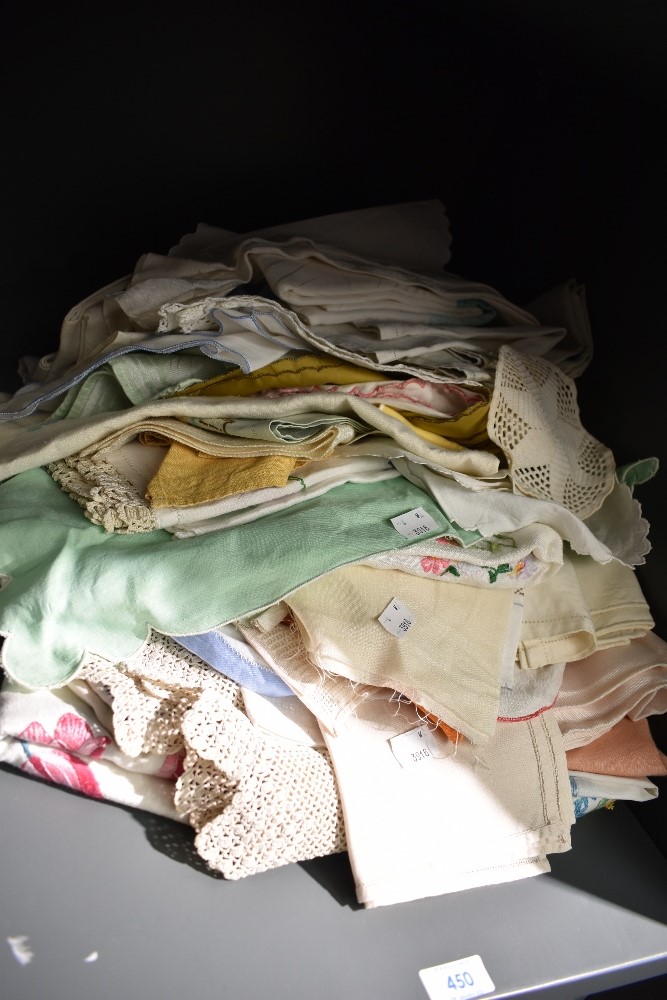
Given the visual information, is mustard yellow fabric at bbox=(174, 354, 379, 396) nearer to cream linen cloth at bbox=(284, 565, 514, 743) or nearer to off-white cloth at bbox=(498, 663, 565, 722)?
cream linen cloth at bbox=(284, 565, 514, 743)

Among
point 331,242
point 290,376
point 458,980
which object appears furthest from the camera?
point 331,242

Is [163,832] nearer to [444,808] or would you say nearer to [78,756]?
[78,756]

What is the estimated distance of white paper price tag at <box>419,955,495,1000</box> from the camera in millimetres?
643

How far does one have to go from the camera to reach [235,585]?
667 mm

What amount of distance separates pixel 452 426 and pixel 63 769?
1.47 feet

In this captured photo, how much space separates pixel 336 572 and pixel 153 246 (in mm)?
495

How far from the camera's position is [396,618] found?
697mm

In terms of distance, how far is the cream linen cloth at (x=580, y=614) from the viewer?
77cm

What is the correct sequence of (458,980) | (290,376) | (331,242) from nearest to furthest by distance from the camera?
(458,980) < (290,376) < (331,242)

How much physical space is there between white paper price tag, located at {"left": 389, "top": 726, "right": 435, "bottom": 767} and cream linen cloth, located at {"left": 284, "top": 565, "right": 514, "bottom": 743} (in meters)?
0.05

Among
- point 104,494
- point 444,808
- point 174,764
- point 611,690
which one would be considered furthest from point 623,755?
point 104,494

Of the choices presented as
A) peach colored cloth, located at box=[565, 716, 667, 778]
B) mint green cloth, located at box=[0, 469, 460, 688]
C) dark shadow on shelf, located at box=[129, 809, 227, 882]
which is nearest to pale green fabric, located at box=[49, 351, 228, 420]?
mint green cloth, located at box=[0, 469, 460, 688]

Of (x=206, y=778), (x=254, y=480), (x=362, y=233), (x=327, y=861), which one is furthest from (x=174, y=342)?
(x=327, y=861)

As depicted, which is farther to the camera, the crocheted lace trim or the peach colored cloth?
the peach colored cloth
